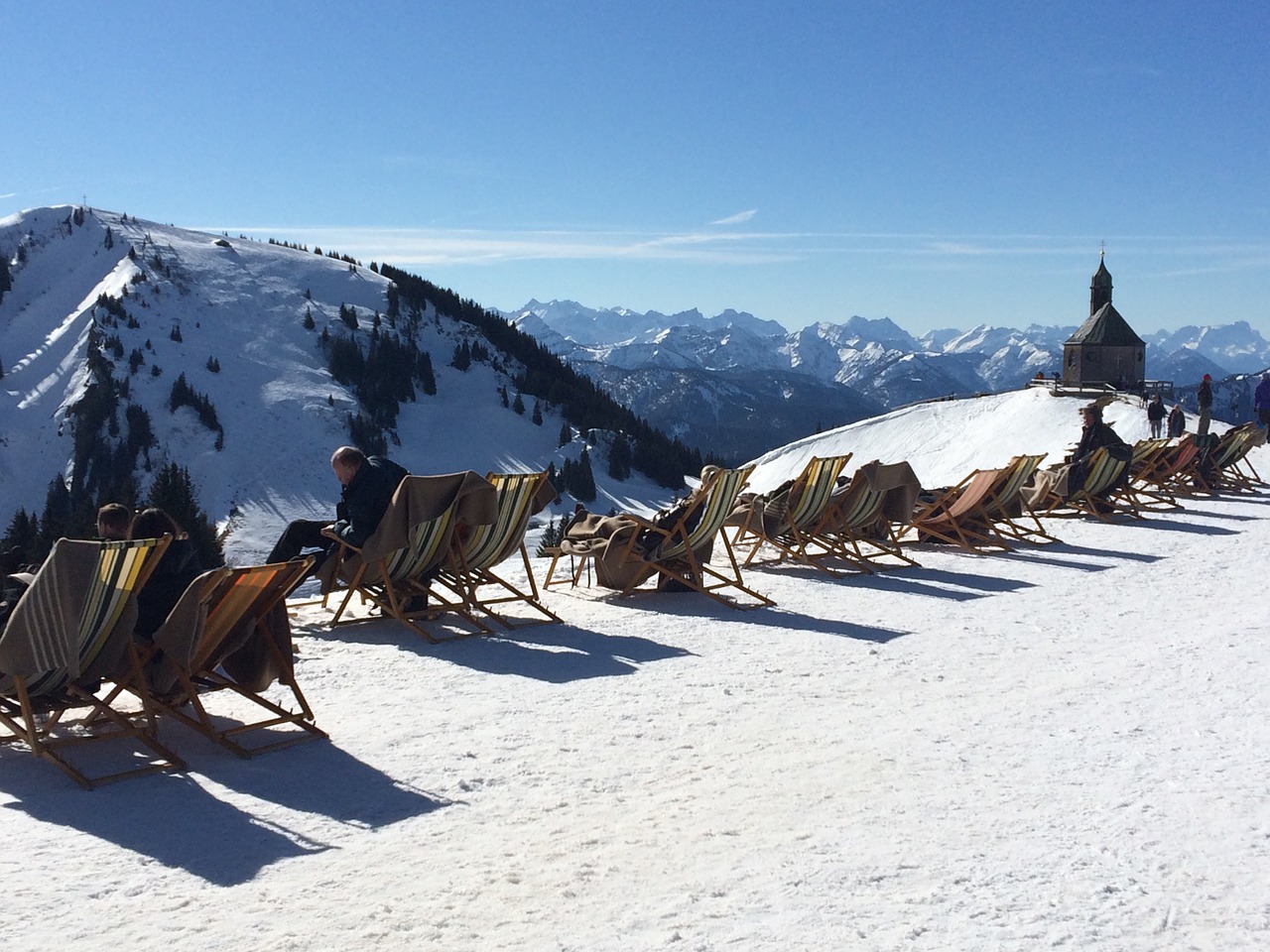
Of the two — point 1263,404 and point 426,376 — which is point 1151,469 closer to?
point 1263,404

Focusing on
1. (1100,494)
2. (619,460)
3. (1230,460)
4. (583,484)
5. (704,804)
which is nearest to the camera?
(704,804)

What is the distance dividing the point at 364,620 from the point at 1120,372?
7263 centimetres

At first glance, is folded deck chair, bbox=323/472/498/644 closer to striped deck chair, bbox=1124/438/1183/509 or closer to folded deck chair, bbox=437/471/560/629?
folded deck chair, bbox=437/471/560/629

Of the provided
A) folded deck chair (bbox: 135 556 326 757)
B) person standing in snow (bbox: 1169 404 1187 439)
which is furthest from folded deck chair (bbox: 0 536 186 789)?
person standing in snow (bbox: 1169 404 1187 439)

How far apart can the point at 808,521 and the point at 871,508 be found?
65 cm

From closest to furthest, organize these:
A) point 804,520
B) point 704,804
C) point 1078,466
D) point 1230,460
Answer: point 704,804, point 804,520, point 1078,466, point 1230,460

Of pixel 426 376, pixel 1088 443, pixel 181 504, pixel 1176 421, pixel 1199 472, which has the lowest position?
pixel 181 504

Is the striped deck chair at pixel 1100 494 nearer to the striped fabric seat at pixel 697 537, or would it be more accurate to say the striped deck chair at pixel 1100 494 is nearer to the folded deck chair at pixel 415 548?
the striped fabric seat at pixel 697 537

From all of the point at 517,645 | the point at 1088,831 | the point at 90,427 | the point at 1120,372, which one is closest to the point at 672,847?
the point at 1088,831

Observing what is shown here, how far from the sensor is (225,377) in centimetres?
7488

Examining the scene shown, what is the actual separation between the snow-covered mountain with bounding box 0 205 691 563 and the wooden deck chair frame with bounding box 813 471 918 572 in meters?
45.0

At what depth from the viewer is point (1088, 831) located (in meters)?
3.98

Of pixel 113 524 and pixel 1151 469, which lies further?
pixel 1151 469

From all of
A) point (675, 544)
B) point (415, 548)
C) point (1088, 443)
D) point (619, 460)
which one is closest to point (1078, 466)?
point (1088, 443)
